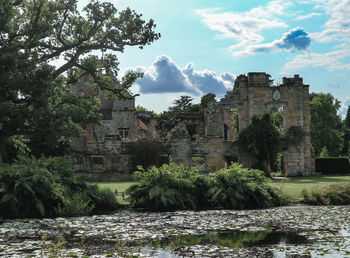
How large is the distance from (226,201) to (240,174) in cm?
126

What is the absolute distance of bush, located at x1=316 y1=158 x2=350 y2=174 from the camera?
32.1m

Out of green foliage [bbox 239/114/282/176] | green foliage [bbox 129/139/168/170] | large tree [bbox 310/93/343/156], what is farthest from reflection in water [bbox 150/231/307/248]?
large tree [bbox 310/93/343/156]

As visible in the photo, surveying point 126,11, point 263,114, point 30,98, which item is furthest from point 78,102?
point 263,114

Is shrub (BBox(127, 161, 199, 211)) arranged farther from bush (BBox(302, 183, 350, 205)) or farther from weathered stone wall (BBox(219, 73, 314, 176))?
weathered stone wall (BBox(219, 73, 314, 176))

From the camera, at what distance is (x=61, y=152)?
27.3 m

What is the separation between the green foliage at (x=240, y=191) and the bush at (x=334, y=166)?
18.1 meters

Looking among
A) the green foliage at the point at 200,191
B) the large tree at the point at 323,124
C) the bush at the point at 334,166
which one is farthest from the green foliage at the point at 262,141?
the large tree at the point at 323,124

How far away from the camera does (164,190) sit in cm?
1498

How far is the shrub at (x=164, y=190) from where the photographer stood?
48.2 ft

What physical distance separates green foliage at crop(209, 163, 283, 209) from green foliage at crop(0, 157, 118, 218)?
153 inches

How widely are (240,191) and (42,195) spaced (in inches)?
271

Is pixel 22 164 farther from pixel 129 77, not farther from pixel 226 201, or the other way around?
pixel 129 77

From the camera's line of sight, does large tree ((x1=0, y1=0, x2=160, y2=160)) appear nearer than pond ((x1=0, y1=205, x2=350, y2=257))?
No

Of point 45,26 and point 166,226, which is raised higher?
point 45,26
